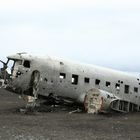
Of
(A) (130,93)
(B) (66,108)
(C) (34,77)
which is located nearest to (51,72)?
(C) (34,77)

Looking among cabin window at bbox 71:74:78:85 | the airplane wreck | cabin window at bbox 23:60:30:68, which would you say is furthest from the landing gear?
cabin window at bbox 71:74:78:85

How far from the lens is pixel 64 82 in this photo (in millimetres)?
34531

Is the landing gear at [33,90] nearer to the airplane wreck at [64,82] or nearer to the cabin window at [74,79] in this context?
the airplane wreck at [64,82]

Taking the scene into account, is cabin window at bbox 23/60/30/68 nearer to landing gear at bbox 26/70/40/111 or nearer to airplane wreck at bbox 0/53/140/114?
airplane wreck at bbox 0/53/140/114

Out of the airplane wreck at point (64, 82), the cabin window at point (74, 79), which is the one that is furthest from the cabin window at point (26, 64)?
the cabin window at point (74, 79)

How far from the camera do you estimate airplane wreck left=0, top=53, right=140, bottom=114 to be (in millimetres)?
33469

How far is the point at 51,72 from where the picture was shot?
3397 centimetres

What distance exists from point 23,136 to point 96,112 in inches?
638

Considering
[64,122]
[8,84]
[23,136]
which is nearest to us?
[23,136]

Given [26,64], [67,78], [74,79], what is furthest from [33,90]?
[74,79]

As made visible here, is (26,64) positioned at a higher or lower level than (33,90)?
higher

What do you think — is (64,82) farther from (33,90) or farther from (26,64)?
(26,64)

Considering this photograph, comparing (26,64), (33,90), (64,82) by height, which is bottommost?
(33,90)

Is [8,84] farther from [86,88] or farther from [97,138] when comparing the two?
[97,138]
